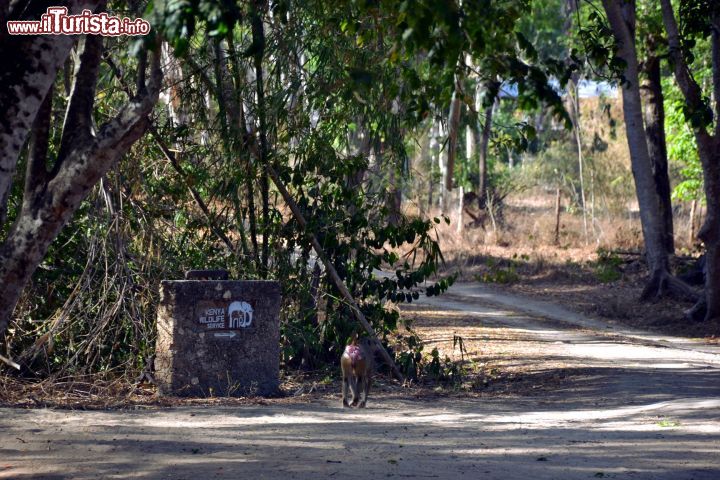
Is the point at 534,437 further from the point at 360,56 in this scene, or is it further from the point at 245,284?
the point at 360,56

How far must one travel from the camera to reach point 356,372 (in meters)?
9.58

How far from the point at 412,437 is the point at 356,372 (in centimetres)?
163

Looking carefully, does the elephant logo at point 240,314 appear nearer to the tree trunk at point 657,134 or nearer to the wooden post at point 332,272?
the wooden post at point 332,272

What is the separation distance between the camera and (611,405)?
10.2m

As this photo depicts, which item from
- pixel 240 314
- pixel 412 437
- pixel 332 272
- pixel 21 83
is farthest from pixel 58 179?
pixel 332 272

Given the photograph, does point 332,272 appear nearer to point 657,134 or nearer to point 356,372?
point 356,372

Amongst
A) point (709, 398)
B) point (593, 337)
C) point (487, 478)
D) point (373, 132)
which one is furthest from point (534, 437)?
point (593, 337)

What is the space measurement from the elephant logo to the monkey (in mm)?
1102

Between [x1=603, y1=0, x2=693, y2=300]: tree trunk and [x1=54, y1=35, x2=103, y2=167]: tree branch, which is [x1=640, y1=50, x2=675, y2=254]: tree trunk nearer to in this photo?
[x1=603, y1=0, x2=693, y2=300]: tree trunk

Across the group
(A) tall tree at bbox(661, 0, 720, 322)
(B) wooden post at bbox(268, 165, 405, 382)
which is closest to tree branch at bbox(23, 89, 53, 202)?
(B) wooden post at bbox(268, 165, 405, 382)

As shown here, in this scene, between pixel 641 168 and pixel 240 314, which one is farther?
pixel 641 168

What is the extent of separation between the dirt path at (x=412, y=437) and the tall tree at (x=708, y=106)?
18.6 feet

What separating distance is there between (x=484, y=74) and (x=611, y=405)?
4.53 metres

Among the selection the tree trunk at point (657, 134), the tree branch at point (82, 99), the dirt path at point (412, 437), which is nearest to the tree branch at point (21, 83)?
the tree branch at point (82, 99)
